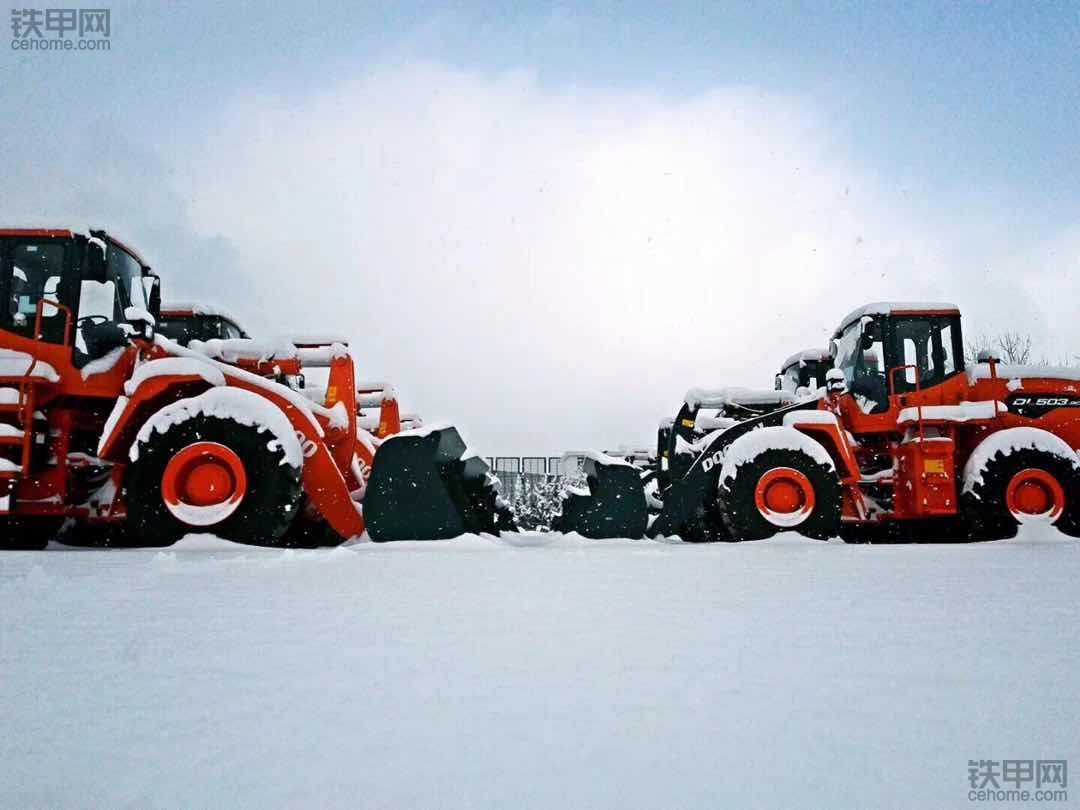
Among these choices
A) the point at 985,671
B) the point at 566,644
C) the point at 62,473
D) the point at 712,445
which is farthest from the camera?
the point at 712,445

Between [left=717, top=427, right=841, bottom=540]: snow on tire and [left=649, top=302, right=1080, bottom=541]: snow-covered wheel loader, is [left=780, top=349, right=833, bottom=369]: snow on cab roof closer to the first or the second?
[left=649, top=302, right=1080, bottom=541]: snow-covered wheel loader

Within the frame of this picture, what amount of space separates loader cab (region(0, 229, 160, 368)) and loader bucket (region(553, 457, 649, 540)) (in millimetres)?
5023

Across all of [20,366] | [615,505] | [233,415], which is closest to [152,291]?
[20,366]

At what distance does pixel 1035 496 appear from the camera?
7520 millimetres

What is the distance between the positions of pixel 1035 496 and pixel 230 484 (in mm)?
8205

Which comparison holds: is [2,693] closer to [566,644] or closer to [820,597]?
[566,644]

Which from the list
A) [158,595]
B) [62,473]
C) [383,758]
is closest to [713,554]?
[158,595]

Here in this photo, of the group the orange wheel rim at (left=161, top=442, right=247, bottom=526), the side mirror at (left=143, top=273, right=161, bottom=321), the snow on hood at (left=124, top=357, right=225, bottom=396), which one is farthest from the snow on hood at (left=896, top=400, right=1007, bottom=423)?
the side mirror at (left=143, top=273, right=161, bottom=321)

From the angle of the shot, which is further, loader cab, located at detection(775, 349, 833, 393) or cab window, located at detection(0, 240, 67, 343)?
loader cab, located at detection(775, 349, 833, 393)

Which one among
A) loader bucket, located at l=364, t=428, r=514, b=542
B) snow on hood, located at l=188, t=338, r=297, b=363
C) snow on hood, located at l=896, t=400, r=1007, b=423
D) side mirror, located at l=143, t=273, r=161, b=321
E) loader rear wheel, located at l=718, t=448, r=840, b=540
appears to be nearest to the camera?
loader bucket, located at l=364, t=428, r=514, b=542

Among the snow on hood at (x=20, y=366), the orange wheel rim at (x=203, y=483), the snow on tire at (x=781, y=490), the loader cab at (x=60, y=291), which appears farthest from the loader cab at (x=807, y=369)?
the snow on hood at (x=20, y=366)

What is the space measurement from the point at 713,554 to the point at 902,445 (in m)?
4.10

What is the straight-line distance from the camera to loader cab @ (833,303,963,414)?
838cm

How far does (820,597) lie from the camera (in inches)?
113
